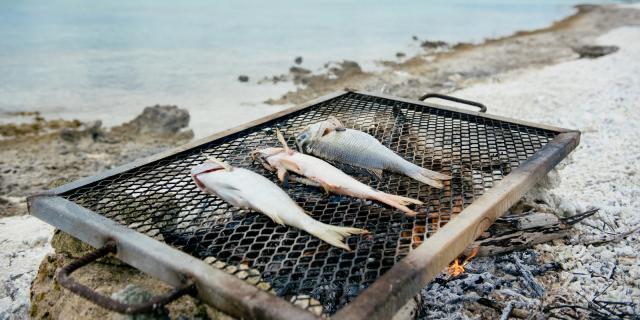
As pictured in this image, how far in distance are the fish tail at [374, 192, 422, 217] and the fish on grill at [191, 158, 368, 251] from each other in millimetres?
284

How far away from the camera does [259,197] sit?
121 inches

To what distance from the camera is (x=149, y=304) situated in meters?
2.20

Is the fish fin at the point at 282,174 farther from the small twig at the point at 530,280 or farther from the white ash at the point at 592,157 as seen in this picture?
the white ash at the point at 592,157

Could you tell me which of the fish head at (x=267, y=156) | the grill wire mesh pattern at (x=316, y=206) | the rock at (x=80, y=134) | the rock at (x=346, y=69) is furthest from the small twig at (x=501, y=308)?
the rock at (x=346, y=69)

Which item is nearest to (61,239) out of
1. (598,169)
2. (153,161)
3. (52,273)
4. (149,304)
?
(52,273)

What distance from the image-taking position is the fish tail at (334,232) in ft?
8.76

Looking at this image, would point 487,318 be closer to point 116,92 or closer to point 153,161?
point 153,161

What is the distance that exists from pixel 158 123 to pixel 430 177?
7.55 metres

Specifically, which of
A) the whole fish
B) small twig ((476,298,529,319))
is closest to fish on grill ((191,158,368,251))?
the whole fish

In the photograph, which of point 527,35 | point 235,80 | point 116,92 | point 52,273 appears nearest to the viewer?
point 52,273

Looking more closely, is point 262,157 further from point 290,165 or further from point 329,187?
point 329,187

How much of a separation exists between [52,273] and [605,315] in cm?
358

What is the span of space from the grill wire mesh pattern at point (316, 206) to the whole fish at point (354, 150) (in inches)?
2.8

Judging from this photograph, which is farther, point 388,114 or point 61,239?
point 388,114
